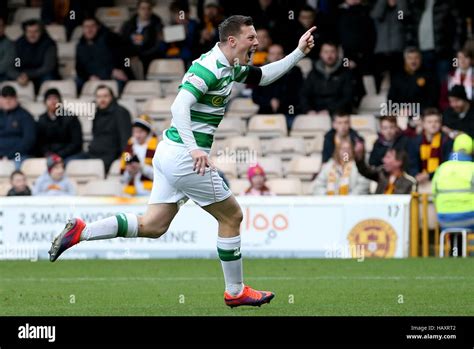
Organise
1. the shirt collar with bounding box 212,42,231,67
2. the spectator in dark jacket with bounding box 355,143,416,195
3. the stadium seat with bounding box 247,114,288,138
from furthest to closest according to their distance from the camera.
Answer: the stadium seat with bounding box 247,114,288,138 < the spectator in dark jacket with bounding box 355,143,416,195 < the shirt collar with bounding box 212,42,231,67

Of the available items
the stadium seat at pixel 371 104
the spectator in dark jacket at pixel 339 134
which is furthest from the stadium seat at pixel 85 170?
the stadium seat at pixel 371 104

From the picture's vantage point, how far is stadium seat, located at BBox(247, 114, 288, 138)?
2242 centimetres

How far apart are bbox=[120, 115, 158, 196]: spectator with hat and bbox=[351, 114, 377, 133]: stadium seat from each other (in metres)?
3.42

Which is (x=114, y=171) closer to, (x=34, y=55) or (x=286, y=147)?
(x=286, y=147)

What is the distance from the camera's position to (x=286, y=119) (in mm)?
22625

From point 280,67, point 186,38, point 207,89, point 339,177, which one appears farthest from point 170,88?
point 207,89

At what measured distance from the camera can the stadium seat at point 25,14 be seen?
2545cm

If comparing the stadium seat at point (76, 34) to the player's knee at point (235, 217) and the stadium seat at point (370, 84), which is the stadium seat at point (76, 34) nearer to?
the stadium seat at point (370, 84)

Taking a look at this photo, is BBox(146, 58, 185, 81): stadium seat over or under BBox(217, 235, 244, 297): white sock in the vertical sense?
over

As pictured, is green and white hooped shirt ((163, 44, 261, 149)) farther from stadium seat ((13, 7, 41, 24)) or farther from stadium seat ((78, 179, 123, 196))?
stadium seat ((13, 7, 41, 24))

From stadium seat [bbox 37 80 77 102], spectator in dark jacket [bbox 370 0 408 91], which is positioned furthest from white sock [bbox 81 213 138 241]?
stadium seat [bbox 37 80 77 102]

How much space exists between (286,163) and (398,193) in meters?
2.96

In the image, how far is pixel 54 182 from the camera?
20.5m
